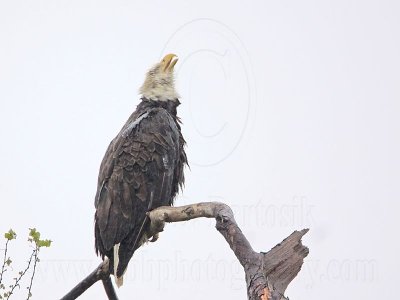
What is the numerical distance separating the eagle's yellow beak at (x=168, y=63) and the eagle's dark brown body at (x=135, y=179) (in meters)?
1.00

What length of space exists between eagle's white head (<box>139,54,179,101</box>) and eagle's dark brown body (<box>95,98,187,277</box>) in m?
0.55

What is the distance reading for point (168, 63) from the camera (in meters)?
8.76

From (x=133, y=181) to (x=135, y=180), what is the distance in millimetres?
24

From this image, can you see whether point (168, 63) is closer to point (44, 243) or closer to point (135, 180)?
point (135, 180)

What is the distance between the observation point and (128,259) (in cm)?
703

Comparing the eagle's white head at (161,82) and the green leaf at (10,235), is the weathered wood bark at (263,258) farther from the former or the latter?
the eagle's white head at (161,82)

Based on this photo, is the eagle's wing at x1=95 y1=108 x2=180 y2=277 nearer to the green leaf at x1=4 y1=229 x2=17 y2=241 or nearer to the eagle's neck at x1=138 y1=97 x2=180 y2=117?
the eagle's neck at x1=138 y1=97 x2=180 y2=117

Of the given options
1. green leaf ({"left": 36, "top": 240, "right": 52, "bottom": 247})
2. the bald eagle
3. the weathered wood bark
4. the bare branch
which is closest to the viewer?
the weathered wood bark

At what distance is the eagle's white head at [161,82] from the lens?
843 centimetres

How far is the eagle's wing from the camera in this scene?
7176 millimetres

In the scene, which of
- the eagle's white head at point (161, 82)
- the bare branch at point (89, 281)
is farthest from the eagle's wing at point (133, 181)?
the eagle's white head at point (161, 82)

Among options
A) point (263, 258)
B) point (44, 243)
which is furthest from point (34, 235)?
point (263, 258)

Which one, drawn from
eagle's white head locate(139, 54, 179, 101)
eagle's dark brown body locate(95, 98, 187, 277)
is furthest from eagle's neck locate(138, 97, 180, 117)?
eagle's dark brown body locate(95, 98, 187, 277)

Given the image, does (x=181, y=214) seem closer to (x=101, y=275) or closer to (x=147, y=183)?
(x=101, y=275)
